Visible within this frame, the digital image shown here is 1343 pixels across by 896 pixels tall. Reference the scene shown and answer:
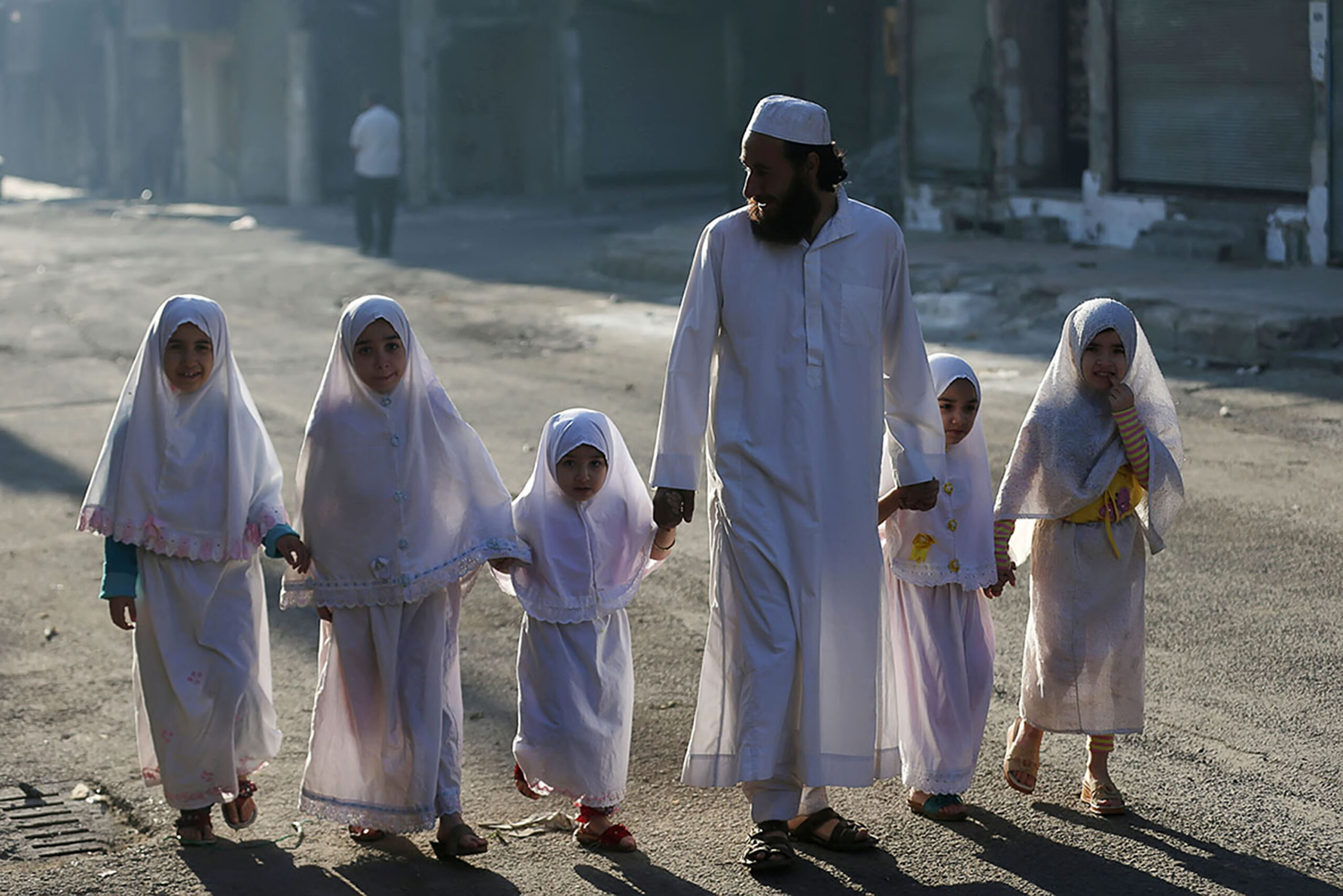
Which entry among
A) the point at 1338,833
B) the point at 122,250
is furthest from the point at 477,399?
the point at 122,250

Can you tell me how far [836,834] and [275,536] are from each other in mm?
1513

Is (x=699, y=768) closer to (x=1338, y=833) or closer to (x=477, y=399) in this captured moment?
(x=1338, y=833)

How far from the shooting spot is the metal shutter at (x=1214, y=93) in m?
15.1

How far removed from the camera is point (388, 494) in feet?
13.6

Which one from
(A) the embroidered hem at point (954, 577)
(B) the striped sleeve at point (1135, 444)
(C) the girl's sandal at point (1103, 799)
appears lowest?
(C) the girl's sandal at point (1103, 799)

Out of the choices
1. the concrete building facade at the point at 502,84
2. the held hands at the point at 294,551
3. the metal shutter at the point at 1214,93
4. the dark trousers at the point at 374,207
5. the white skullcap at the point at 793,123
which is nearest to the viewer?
the white skullcap at the point at 793,123

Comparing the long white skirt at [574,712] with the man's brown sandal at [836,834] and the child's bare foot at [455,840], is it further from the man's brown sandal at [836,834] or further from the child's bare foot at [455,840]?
the man's brown sandal at [836,834]

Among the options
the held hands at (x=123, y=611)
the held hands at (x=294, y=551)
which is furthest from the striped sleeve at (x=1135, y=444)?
the held hands at (x=123, y=611)

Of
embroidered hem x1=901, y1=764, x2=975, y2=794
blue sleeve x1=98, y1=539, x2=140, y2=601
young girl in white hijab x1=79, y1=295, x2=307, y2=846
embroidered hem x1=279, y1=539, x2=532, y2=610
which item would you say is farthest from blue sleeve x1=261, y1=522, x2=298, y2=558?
embroidered hem x1=901, y1=764, x2=975, y2=794

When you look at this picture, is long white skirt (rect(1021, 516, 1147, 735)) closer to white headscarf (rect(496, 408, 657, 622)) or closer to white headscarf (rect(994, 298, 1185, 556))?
white headscarf (rect(994, 298, 1185, 556))

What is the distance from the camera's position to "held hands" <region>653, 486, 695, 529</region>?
408cm

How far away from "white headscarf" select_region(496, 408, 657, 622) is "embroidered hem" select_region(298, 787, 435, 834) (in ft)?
1.79

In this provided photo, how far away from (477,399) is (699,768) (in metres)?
7.05

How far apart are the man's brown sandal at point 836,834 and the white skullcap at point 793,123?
5.19 feet
